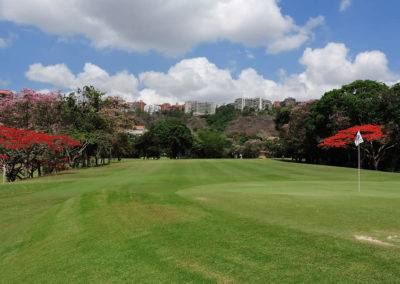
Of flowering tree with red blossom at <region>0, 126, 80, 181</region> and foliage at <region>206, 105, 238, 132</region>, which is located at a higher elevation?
foliage at <region>206, 105, 238, 132</region>

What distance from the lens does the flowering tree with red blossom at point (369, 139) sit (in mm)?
37844

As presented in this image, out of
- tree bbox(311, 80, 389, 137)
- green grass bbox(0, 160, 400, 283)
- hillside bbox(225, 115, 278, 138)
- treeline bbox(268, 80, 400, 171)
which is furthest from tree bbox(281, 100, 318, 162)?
hillside bbox(225, 115, 278, 138)

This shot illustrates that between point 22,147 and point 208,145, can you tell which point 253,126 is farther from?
point 22,147

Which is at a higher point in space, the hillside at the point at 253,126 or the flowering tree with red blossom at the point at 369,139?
the hillside at the point at 253,126

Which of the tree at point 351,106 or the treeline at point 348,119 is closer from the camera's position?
the treeline at point 348,119

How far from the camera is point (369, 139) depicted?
3691 cm

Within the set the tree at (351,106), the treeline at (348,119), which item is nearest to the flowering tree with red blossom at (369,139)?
the treeline at (348,119)

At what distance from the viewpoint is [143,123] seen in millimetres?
168250

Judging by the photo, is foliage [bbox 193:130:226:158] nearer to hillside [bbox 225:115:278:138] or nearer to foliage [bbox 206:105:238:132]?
hillside [bbox 225:115:278:138]

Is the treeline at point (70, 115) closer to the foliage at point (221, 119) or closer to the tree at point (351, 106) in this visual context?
the tree at point (351, 106)

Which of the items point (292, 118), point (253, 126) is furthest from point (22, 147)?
point (253, 126)

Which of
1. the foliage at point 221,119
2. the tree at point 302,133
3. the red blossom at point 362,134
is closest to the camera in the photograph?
the red blossom at point 362,134

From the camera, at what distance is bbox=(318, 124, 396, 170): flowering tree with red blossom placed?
3784 centimetres

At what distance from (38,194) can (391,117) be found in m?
44.0
